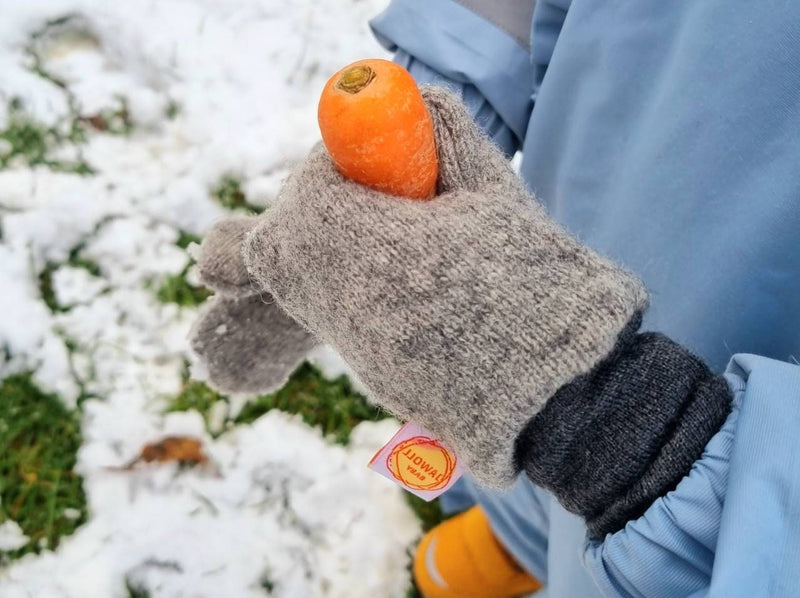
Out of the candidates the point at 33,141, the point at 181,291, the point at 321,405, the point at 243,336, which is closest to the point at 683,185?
the point at 243,336

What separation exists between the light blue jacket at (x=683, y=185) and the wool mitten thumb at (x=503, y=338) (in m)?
0.05

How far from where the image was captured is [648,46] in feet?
2.39

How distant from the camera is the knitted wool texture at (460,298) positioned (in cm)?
58

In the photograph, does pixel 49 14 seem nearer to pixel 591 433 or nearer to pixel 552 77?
pixel 552 77

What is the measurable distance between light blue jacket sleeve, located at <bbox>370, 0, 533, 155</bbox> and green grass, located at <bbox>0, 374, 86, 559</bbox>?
3.46 ft

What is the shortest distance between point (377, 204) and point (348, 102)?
93 mm

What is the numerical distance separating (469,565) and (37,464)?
90 centimetres

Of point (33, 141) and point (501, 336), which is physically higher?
point (501, 336)

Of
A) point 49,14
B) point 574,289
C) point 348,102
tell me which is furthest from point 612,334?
point 49,14

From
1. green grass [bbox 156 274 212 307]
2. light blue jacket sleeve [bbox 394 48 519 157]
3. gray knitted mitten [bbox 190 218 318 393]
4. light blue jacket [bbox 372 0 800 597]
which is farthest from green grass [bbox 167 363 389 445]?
light blue jacket sleeve [bbox 394 48 519 157]

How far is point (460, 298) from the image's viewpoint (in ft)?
1.94

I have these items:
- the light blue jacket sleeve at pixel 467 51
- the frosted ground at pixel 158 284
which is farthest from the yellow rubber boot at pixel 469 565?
the light blue jacket sleeve at pixel 467 51

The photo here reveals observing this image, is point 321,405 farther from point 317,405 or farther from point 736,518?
point 736,518

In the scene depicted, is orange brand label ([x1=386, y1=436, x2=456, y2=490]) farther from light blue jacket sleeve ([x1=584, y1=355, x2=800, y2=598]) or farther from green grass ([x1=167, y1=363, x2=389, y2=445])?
green grass ([x1=167, y1=363, x2=389, y2=445])
